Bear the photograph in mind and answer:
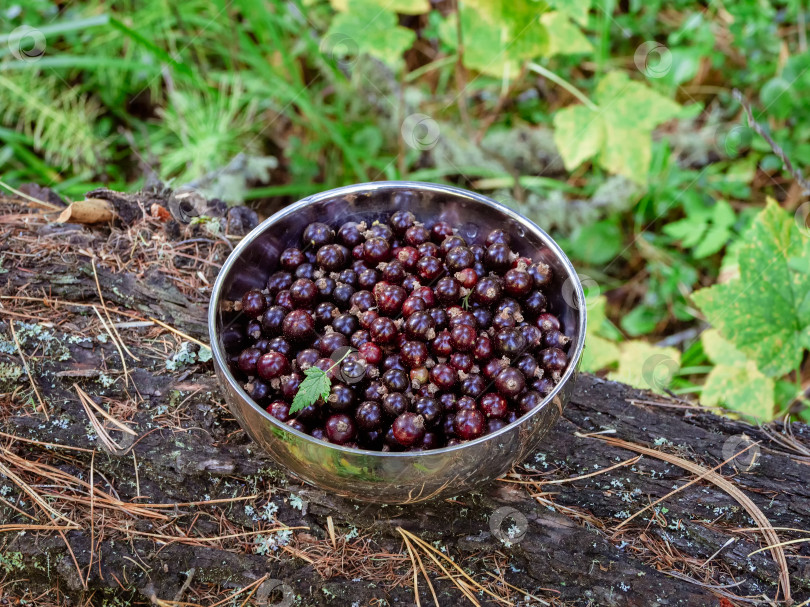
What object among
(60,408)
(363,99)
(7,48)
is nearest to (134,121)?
(7,48)

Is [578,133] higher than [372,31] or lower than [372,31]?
lower

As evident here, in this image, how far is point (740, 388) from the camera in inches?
89.5

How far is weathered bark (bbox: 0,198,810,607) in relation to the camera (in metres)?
1.49

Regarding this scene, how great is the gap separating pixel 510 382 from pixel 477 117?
2.31 meters

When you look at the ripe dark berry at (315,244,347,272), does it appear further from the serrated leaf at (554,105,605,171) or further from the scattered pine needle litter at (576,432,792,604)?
the serrated leaf at (554,105,605,171)

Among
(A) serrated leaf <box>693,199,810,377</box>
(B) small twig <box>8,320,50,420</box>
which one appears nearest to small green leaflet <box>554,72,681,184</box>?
(A) serrated leaf <box>693,199,810,377</box>

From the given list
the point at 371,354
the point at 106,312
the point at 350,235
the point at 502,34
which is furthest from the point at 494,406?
the point at 502,34

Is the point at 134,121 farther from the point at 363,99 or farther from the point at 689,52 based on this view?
the point at 689,52

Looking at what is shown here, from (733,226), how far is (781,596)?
6.44 feet

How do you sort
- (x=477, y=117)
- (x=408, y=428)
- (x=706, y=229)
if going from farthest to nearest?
(x=477, y=117), (x=706, y=229), (x=408, y=428)

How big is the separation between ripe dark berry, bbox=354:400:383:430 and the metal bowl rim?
0.37ft

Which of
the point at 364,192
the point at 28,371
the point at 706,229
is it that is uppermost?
the point at 364,192

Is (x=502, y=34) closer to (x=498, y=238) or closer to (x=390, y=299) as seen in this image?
(x=498, y=238)

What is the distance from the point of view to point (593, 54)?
3.44 metres
